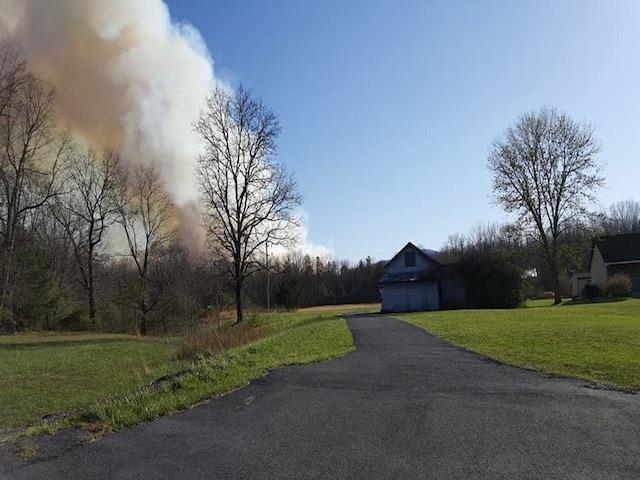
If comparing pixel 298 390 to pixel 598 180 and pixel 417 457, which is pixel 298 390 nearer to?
pixel 417 457

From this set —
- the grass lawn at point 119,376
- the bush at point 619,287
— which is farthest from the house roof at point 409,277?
the grass lawn at point 119,376

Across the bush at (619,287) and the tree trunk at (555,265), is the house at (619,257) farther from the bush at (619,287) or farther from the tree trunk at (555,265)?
the bush at (619,287)

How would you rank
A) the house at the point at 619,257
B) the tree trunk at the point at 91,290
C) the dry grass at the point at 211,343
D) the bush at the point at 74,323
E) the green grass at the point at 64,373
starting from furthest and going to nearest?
1. the house at the point at 619,257
2. the tree trunk at the point at 91,290
3. the bush at the point at 74,323
4. the dry grass at the point at 211,343
5. the green grass at the point at 64,373

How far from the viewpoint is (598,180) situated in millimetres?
45875

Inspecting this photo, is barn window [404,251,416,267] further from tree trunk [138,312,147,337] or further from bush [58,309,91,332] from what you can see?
bush [58,309,91,332]

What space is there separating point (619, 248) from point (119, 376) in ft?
164

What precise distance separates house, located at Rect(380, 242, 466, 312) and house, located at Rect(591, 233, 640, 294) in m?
14.5

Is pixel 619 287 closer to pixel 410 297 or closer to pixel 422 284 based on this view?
pixel 422 284

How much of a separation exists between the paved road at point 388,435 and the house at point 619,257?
47.4 metres

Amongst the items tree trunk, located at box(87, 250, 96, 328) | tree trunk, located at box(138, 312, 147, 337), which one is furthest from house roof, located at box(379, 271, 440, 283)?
tree trunk, located at box(87, 250, 96, 328)

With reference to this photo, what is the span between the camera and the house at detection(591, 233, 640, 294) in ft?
167

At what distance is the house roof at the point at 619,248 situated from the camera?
171 ft

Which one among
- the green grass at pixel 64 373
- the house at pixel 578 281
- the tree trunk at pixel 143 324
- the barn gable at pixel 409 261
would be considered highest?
the barn gable at pixel 409 261

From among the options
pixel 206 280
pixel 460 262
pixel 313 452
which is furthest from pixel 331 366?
pixel 206 280
